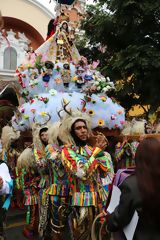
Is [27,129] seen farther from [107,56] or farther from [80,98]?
[107,56]

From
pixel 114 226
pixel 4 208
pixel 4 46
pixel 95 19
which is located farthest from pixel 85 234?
pixel 4 46

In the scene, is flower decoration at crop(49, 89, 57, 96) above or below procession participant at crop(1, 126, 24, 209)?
above

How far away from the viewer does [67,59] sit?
7.07 metres

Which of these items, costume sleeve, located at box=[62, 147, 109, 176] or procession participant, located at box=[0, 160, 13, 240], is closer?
procession participant, located at box=[0, 160, 13, 240]

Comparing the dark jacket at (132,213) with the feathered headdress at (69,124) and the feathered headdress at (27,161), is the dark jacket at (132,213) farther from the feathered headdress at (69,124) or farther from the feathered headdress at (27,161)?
the feathered headdress at (27,161)

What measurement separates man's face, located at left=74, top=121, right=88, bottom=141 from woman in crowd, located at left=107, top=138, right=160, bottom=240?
1601mm

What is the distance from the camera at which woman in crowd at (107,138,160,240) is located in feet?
5.84

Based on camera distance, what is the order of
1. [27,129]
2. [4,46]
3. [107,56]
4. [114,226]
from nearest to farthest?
1. [114,226]
2. [27,129]
3. [107,56]
4. [4,46]

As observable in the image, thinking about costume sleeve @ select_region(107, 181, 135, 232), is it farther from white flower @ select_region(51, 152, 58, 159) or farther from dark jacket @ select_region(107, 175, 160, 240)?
white flower @ select_region(51, 152, 58, 159)

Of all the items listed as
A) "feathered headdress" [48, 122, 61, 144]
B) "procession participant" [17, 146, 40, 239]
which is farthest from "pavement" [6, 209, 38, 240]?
"feathered headdress" [48, 122, 61, 144]

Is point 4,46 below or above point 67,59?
above

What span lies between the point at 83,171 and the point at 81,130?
18.6 inches

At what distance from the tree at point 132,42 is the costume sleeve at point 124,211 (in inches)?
307

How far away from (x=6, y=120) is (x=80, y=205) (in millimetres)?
6673
